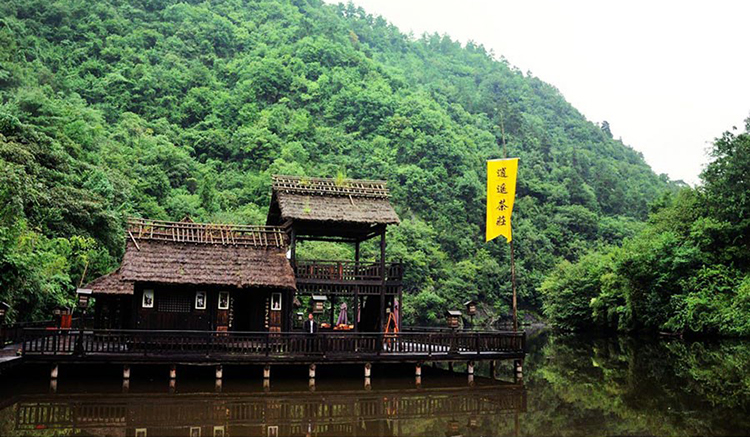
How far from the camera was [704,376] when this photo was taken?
913 inches

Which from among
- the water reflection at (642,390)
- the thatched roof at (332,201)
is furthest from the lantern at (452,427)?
the thatched roof at (332,201)

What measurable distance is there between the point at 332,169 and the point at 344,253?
1813cm

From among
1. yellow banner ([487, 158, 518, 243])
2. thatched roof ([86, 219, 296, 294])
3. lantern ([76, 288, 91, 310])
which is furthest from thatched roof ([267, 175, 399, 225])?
lantern ([76, 288, 91, 310])

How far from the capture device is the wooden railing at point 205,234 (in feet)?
74.0

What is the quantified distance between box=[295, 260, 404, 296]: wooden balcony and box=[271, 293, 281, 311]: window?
0.85 metres

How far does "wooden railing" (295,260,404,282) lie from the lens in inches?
920

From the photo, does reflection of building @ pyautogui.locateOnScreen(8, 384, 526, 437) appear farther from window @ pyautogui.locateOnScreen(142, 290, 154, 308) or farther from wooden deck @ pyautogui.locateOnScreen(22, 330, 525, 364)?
window @ pyautogui.locateOnScreen(142, 290, 154, 308)

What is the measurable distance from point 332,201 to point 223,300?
5.24 metres

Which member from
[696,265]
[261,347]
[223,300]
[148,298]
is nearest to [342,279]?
[261,347]

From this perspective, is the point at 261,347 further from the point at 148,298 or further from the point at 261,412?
the point at 261,412

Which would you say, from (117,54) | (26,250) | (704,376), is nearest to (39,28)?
(117,54)

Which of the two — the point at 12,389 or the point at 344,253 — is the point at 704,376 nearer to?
the point at 12,389

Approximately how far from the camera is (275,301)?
22781 mm

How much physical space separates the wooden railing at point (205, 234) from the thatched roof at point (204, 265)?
9.2 inches
